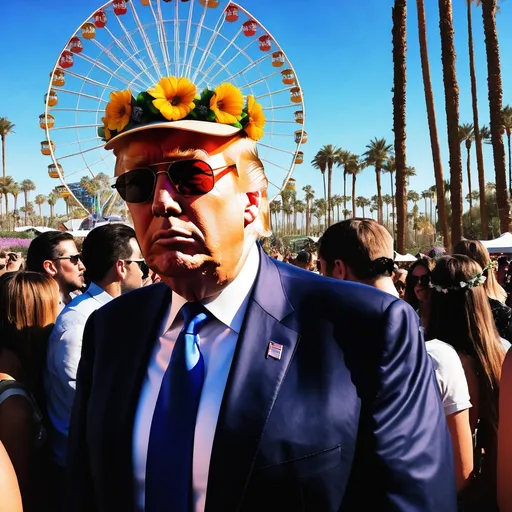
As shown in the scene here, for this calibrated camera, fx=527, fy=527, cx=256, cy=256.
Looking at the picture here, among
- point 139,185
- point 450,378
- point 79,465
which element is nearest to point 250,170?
point 139,185

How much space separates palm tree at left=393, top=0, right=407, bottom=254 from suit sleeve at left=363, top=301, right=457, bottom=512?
53.2ft

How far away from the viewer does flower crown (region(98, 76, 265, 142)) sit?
1588 millimetres

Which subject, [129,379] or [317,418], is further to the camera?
[129,379]

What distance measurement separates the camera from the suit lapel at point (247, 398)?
1.38 meters

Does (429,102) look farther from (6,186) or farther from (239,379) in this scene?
(6,186)

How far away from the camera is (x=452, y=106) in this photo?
56.0ft

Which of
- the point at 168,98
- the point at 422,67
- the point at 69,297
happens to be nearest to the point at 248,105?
the point at 168,98

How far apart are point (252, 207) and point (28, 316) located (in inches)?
91.4

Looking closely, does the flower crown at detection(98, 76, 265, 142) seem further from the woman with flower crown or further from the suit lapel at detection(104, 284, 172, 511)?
the woman with flower crown

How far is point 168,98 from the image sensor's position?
5.28 ft

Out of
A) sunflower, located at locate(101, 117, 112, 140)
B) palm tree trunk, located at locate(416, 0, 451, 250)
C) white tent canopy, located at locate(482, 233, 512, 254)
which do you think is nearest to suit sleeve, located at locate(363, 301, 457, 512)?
sunflower, located at locate(101, 117, 112, 140)

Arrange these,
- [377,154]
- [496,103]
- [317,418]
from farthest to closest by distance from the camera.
A: [377,154] → [496,103] → [317,418]

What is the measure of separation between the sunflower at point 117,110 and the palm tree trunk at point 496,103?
57.7ft

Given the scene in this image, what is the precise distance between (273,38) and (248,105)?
999 cm
